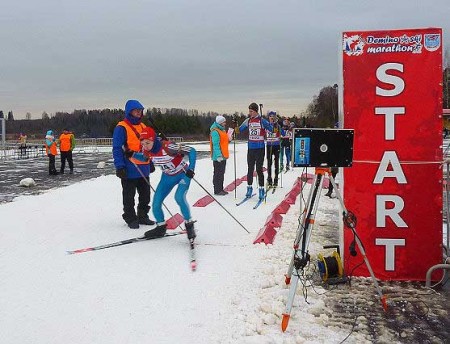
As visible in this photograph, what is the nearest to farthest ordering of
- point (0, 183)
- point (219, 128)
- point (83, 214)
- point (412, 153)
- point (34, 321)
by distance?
point (34, 321) < point (412, 153) < point (83, 214) < point (219, 128) < point (0, 183)

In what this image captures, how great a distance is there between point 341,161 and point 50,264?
3.73 meters

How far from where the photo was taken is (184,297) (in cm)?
445

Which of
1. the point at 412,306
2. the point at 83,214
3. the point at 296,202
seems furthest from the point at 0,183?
the point at 412,306

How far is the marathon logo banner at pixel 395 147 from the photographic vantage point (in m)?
4.89

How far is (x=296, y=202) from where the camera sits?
10.1m

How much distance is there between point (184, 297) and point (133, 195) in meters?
3.51

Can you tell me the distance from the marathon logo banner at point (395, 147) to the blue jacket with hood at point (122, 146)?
12.0 feet

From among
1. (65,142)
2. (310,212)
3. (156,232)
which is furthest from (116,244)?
(65,142)

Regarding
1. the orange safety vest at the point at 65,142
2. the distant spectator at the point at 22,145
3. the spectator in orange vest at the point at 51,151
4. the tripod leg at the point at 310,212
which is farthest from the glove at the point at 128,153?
the distant spectator at the point at 22,145

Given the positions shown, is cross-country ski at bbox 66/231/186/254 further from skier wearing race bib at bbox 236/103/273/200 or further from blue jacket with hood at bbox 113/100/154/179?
skier wearing race bib at bbox 236/103/273/200

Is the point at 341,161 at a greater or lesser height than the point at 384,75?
lesser

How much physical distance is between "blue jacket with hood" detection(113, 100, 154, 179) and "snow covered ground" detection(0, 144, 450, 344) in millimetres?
1000

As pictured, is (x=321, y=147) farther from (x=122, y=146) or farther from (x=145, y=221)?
(x=145, y=221)

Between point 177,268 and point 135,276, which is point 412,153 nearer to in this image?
point 177,268
